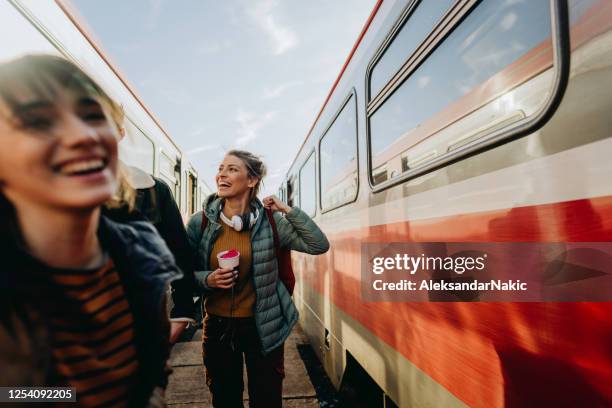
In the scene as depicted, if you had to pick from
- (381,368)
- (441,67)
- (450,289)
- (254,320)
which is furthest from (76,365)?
(381,368)

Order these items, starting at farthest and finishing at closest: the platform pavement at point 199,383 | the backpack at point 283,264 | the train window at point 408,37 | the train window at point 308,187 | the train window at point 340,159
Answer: the train window at point 308,187 → the platform pavement at point 199,383 → the train window at point 340,159 → the backpack at point 283,264 → the train window at point 408,37

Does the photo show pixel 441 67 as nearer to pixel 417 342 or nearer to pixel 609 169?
pixel 609 169

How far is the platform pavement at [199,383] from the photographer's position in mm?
3477

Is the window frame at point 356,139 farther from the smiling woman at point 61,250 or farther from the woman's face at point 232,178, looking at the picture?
the smiling woman at point 61,250

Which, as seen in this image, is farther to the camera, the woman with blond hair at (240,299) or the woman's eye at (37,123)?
the woman with blond hair at (240,299)

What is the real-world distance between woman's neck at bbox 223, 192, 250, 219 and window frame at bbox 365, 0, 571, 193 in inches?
31.1

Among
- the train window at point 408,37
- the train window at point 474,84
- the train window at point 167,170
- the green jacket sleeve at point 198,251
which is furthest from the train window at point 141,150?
the train window at point 474,84

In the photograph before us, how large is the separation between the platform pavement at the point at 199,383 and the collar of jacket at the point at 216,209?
203 cm

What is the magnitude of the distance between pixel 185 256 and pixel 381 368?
1318 millimetres

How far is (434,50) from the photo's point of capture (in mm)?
1721

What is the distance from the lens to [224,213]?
2186mm

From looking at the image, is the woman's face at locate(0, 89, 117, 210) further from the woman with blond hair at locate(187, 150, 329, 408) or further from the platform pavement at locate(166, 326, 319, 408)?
the platform pavement at locate(166, 326, 319, 408)

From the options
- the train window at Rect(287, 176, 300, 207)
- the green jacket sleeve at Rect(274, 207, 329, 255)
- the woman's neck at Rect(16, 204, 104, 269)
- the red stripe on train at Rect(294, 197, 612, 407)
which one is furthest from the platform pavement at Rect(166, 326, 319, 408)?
the woman's neck at Rect(16, 204, 104, 269)

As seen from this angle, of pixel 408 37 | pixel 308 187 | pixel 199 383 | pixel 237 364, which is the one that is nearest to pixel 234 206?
pixel 237 364
